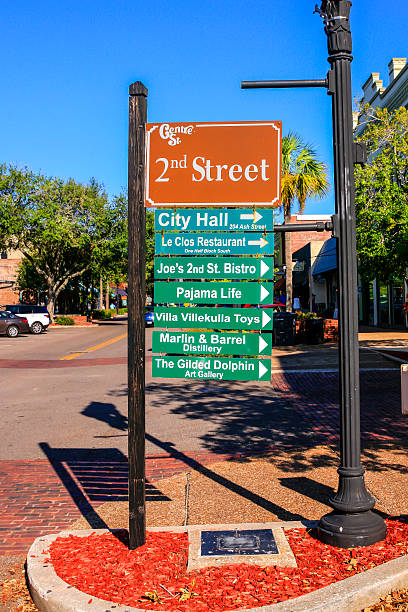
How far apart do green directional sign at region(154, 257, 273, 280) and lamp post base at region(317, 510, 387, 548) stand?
1873 millimetres

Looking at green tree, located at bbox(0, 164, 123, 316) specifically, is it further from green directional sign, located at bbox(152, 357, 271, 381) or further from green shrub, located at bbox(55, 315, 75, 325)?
green directional sign, located at bbox(152, 357, 271, 381)

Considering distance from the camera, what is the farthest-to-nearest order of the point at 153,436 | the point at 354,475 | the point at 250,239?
the point at 153,436 < the point at 250,239 < the point at 354,475

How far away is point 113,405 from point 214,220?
7203mm

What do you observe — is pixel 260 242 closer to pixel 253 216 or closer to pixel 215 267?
pixel 253 216

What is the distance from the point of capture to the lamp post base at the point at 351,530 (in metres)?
4.35

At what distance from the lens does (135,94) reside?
15.0 ft

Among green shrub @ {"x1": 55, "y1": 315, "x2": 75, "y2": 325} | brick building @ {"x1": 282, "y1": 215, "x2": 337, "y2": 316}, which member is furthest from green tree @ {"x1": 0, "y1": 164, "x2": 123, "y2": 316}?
brick building @ {"x1": 282, "y1": 215, "x2": 337, "y2": 316}

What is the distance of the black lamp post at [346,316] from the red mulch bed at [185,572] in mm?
144

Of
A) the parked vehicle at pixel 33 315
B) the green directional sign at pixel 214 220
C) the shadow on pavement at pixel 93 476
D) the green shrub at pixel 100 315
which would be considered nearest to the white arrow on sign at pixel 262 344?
the green directional sign at pixel 214 220

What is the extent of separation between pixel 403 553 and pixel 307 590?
88 centimetres

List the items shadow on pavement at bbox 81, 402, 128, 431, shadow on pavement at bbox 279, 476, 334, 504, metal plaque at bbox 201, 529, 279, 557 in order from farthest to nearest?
shadow on pavement at bbox 81, 402, 128, 431, shadow on pavement at bbox 279, 476, 334, 504, metal plaque at bbox 201, 529, 279, 557

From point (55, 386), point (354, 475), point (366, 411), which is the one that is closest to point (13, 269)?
point (55, 386)

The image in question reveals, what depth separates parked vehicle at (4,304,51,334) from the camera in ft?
120

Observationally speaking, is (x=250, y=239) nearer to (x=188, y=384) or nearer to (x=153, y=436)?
(x=153, y=436)
